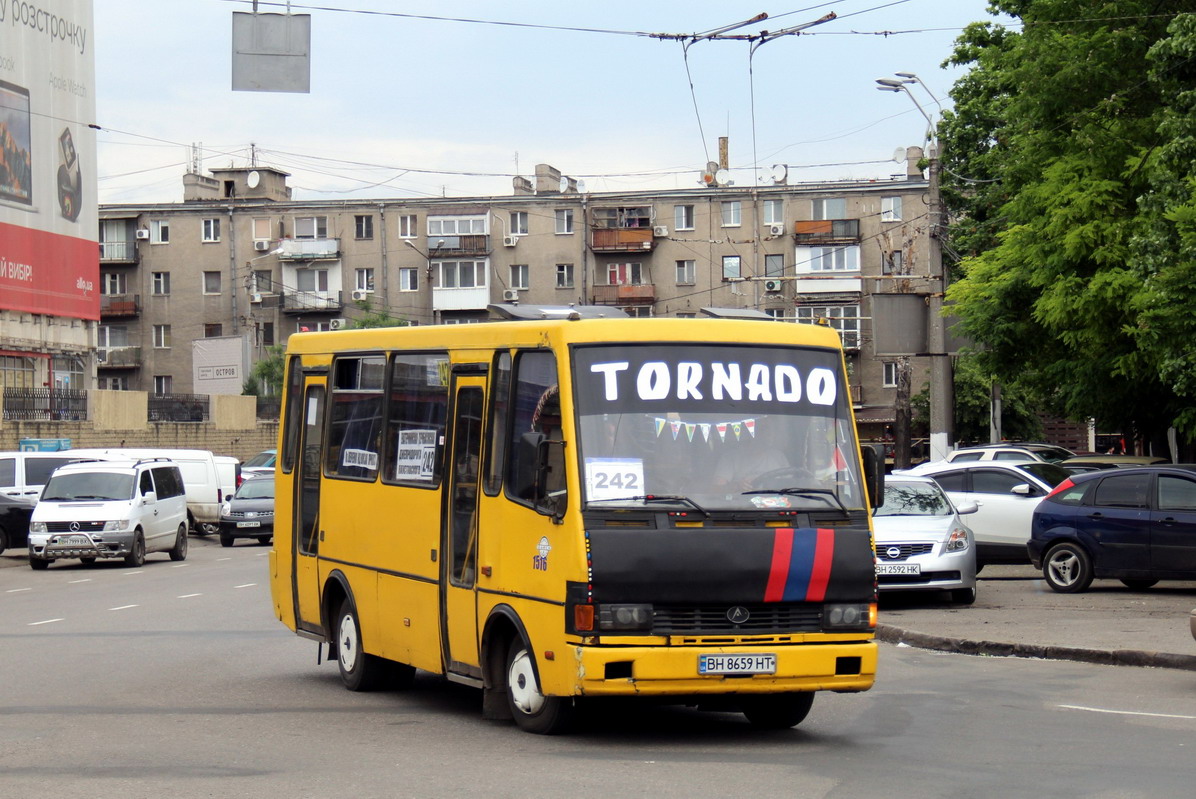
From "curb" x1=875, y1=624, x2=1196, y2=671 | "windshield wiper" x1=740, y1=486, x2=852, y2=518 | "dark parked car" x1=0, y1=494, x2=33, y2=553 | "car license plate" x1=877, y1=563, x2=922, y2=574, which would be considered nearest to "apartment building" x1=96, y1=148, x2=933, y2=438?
"dark parked car" x1=0, y1=494, x2=33, y2=553

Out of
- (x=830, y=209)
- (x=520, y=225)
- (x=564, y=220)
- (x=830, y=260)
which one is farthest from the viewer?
(x=520, y=225)

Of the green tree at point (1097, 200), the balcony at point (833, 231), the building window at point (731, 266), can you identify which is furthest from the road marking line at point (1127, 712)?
the building window at point (731, 266)

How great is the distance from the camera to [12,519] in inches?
1293

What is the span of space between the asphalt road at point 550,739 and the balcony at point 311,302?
6784 centimetres

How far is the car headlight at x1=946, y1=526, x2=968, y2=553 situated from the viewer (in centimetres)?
1912

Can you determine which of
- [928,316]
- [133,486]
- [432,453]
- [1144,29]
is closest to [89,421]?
[133,486]

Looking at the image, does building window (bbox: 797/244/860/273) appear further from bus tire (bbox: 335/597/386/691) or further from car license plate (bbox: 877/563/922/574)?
bus tire (bbox: 335/597/386/691)

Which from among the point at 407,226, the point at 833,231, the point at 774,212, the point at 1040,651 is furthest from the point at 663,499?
the point at 407,226

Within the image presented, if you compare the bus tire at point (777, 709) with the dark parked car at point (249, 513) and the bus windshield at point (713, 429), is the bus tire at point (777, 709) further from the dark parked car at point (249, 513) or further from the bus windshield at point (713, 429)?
the dark parked car at point (249, 513)

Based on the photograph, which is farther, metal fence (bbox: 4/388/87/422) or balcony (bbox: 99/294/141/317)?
balcony (bbox: 99/294/141/317)

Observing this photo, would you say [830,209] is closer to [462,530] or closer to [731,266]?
[731,266]

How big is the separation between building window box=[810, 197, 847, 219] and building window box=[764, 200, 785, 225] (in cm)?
148

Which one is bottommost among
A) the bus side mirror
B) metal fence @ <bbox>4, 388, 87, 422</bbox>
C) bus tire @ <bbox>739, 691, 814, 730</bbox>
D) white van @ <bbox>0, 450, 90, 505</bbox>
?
bus tire @ <bbox>739, 691, 814, 730</bbox>

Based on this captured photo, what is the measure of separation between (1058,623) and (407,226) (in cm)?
6852
